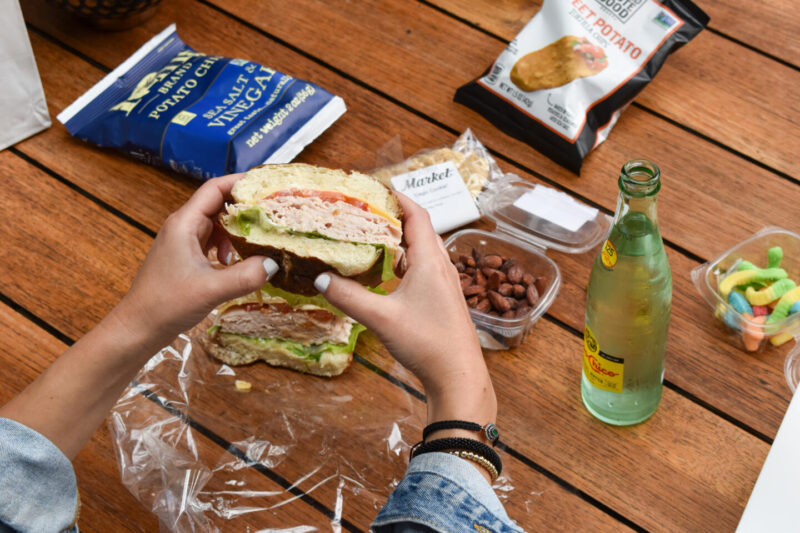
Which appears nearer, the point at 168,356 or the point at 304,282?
the point at 304,282

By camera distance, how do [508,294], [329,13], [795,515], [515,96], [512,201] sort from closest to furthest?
[795,515] < [508,294] < [512,201] < [515,96] < [329,13]

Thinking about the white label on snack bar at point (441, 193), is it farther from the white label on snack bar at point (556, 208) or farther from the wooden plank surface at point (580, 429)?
the wooden plank surface at point (580, 429)

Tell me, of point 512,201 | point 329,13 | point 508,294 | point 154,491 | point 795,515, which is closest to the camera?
point 795,515

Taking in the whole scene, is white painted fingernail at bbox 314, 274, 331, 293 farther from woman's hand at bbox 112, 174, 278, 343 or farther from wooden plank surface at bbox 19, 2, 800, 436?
wooden plank surface at bbox 19, 2, 800, 436

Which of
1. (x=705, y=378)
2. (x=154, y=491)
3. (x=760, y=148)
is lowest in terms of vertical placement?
(x=154, y=491)

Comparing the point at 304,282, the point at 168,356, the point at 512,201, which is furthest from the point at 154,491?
the point at 512,201

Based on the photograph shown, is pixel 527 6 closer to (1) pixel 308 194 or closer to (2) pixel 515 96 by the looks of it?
(2) pixel 515 96

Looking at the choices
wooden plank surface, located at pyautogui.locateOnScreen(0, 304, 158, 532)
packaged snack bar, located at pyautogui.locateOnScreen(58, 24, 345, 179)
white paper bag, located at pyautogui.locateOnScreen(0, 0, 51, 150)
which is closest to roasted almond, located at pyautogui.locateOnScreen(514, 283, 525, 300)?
packaged snack bar, located at pyautogui.locateOnScreen(58, 24, 345, 179)

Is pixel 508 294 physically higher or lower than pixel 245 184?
lower
